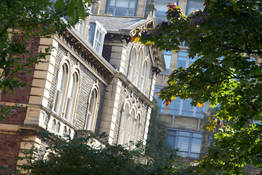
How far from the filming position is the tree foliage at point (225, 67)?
11383 mm

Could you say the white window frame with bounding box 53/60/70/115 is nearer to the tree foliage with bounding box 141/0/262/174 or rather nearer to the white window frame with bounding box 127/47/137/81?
the white window frame with bounding box 127/47/137/81

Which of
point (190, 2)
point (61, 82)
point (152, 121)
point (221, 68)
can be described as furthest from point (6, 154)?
point (190, 2)

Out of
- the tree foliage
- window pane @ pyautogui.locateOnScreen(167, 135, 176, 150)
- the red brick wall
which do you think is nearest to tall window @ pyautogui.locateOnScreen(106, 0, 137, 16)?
window pane @ pyautogui.locateOnScreen(167, 135, 176, 150)

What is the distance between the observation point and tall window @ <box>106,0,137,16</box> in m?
60.4

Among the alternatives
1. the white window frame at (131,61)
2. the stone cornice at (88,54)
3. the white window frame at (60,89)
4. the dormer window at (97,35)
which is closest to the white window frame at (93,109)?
the stone cornice at (88,54)

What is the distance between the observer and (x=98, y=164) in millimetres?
13688

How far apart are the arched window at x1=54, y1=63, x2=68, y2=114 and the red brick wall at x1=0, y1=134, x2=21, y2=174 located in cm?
274

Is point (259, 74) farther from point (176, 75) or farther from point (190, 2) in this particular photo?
point (190, 2)

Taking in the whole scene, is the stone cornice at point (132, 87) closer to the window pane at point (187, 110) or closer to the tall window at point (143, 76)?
the tall window at point (143, 76)

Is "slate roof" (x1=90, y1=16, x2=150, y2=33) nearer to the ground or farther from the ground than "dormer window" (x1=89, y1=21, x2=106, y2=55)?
farther from the ground

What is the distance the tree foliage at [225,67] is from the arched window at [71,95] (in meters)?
12.0

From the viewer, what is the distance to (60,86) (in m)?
26.1

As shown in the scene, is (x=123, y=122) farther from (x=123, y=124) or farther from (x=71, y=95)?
(x=71, y=95)

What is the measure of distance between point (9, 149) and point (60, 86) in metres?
3.82
